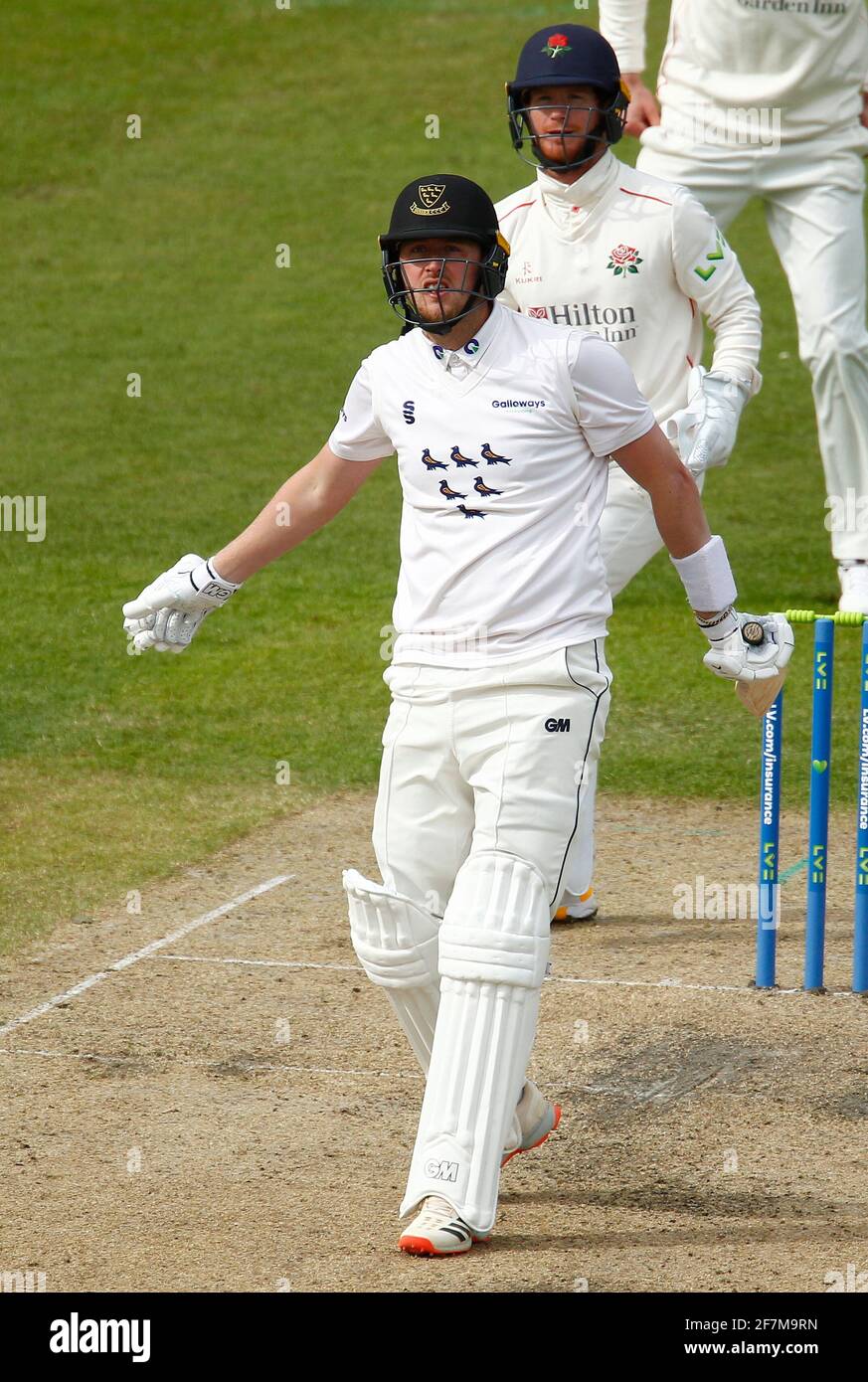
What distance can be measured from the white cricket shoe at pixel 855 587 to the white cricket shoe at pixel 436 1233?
15.7ft

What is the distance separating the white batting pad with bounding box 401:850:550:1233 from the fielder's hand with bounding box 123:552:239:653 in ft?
3.57

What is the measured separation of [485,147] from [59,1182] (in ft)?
45.5

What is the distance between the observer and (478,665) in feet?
14.8

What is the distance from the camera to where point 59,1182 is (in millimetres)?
4766

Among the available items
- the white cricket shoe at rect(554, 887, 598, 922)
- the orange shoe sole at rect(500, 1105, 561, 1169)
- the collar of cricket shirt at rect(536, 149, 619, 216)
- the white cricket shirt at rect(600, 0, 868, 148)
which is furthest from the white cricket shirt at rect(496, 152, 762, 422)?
the orange shoe sole at rect(500, 1105, 561, 1169)

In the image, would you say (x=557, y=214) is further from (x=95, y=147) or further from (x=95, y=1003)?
(x=95, y=147)

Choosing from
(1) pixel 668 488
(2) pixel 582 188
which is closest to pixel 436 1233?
(1) pixel 668 488

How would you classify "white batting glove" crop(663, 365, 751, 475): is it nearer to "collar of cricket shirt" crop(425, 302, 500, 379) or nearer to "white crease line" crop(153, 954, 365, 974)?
"collar of cricket shirt" crop(425, 302, 500, 379)

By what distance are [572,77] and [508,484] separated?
2.14 m

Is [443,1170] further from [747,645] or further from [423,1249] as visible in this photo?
[747,645]

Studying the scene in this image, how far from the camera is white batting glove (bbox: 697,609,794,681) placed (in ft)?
16.2

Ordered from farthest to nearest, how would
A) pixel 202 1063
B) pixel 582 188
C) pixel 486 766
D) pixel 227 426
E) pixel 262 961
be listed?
1. pixel 227 426
2. pixel 582 188
3. pixel 262 961
4. pixel 202 1063
5. pixel 486 766

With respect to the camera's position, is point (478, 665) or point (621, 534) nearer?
point (478, 665)
